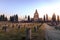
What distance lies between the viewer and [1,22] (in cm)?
1430

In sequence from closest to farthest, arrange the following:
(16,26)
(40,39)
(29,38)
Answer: (29,38), (40,39), (16,26)

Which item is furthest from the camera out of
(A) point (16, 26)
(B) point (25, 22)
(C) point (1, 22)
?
(A) point (16, 26)

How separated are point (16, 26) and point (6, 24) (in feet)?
11.0

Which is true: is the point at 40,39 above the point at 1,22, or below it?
below

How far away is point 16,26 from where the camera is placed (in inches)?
706

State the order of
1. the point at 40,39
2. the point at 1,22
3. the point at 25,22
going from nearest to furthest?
the point at 40,39 → the point at 1,22 → the point at 25,22

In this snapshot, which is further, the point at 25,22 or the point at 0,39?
the point at 25,22

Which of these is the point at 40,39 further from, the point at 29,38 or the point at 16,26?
the point at 16,26

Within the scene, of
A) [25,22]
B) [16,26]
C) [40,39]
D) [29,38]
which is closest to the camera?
[29,38]

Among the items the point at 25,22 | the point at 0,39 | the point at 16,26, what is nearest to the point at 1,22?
the point at 25,22

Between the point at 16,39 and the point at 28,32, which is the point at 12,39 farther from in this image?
the point at 28,32

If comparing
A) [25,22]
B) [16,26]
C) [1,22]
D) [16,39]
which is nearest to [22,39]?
[16,39]

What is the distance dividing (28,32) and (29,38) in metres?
0.35

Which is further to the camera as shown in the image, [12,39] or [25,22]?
[25,22]
